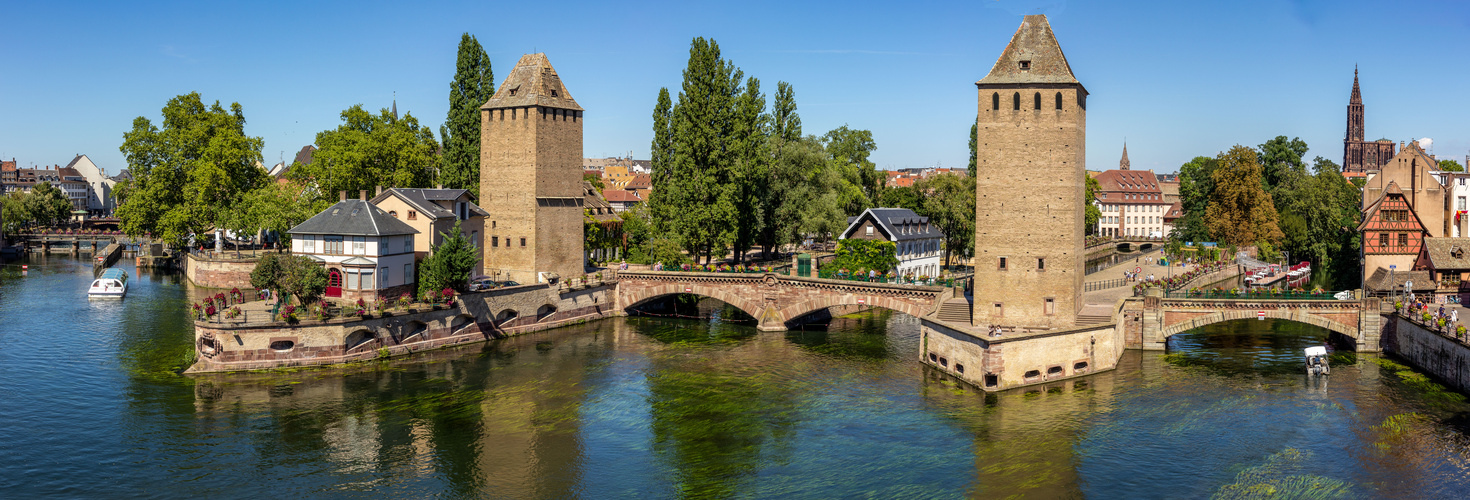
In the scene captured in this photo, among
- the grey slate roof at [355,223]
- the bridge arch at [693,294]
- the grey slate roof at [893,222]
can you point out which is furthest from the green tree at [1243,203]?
the grey slate roof at [355,223]

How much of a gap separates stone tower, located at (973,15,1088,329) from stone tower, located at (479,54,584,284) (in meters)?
25.8

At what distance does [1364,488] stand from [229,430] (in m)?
35.9

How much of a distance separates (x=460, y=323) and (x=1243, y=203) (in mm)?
71064

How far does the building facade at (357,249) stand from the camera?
50344 millimetres

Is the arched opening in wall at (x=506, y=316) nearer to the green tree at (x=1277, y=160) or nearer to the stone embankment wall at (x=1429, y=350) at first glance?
the stone embankment wall at (x=1429, y=350)

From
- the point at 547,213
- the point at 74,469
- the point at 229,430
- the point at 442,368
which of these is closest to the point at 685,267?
the point at 547,213

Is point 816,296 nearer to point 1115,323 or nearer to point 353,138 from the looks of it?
point 1115,323

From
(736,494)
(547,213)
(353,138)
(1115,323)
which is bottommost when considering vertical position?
(736,494)

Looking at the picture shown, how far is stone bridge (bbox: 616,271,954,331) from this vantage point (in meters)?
51.9

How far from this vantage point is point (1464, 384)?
39656mm

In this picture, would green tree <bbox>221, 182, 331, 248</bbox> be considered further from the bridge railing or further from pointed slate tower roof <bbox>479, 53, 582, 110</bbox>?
the bridge railing

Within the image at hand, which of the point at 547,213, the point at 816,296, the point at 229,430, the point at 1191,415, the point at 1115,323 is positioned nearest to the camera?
the point at 229,430

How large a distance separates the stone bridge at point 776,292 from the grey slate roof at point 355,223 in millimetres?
14490

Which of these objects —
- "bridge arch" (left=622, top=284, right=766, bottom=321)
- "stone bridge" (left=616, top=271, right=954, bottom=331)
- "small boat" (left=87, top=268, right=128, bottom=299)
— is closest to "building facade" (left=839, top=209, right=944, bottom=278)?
"stone bridge" (left=616, top=271, right=954, bottom=331)
